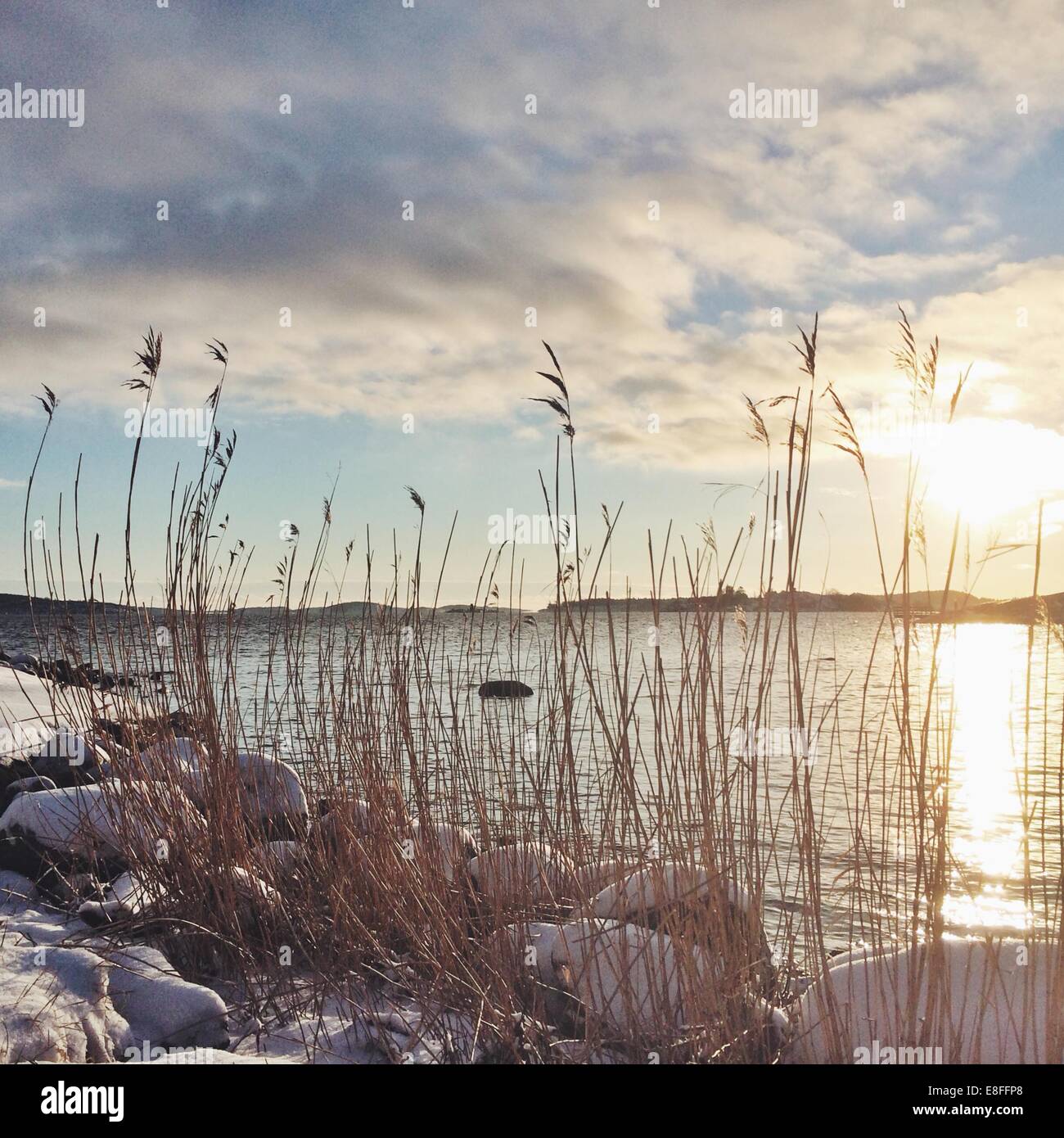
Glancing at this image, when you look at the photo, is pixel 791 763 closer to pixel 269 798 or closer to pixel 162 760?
pixel 269 798

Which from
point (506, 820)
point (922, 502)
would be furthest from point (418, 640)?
point (922, 502)

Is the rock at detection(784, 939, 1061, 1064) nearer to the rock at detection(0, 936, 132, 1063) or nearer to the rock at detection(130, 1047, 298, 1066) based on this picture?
the rock at detection(130, 1047, 298, 1066)

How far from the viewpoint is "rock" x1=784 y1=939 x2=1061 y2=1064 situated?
1.70 meters

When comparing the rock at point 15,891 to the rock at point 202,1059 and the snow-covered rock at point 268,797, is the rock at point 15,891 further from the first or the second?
the rock at point 202,1059

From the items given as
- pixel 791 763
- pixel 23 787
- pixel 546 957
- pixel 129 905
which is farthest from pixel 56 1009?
pixel 791 763

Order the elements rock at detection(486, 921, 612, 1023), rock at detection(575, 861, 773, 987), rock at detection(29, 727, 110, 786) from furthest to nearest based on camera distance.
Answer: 1. rock at detection(29, 727, 110, 786)
2. rock at detection(486, 921, 612, 1023)
3. rock at detection(575, 861, 773, 987)

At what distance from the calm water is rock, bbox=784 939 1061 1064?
0.09 m

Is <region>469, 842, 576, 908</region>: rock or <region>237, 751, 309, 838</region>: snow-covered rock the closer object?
<region>469, 842, 576, 908</region>: rock

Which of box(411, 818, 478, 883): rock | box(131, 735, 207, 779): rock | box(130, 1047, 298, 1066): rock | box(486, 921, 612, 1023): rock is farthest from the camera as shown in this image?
box(131, 735, 207, 779): rock

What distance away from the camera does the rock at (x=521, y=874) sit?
7.52 feet

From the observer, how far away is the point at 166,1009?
2.12m

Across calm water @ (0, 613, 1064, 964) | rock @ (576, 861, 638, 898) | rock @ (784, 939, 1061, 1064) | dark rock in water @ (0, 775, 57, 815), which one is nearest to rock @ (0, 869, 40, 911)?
dark rock in water @ (0, 775, 57, 815)

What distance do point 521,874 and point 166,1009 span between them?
883 mm

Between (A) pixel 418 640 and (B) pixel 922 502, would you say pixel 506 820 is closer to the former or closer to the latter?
(A) pixel 418 640
